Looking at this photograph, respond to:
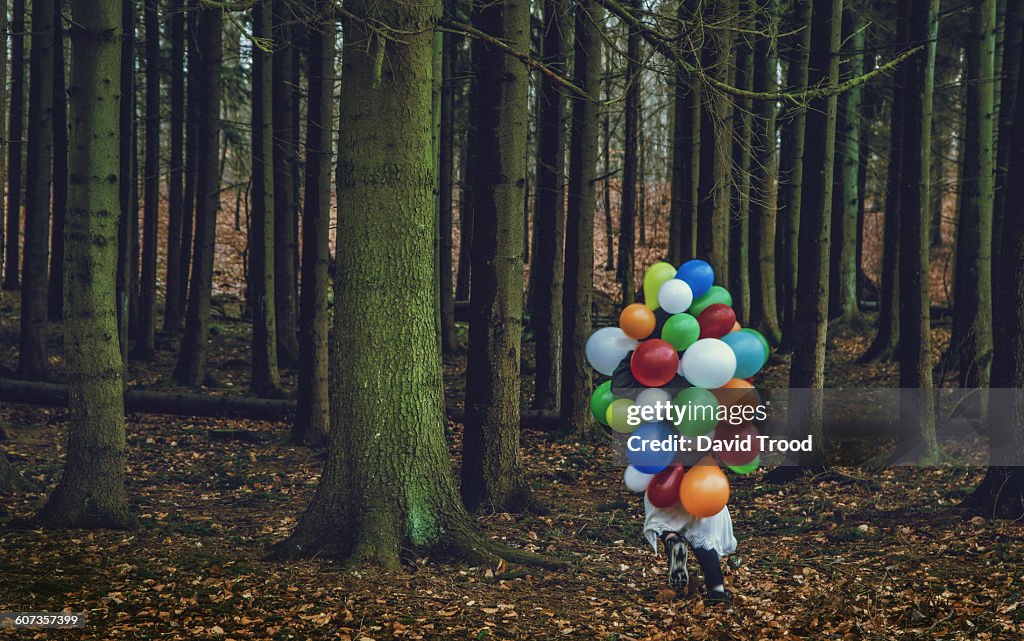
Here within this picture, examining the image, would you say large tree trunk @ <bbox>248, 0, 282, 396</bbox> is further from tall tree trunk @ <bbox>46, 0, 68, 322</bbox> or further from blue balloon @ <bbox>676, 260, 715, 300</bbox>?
blue balloon @ <bbox>676, 260, 715, 300</bbox>

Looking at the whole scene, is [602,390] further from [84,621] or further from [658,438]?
[84,621]

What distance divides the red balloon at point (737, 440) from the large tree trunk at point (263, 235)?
9464 mm

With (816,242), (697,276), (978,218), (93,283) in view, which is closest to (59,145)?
(93,283)

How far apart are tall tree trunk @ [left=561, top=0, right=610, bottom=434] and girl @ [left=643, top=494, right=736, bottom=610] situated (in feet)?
19.9

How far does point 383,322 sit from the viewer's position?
7113 mm

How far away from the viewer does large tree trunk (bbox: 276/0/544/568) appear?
704 centimetres

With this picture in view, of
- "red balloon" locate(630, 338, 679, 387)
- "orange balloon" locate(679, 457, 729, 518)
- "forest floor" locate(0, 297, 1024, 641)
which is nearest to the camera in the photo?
"forest floor" locate(0, 297, 1024, 641)

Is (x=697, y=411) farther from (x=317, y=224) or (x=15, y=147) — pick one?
(x=15, y=147)

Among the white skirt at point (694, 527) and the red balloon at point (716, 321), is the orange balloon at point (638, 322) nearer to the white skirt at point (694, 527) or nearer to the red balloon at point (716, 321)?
the red balloon at point (716, 321)

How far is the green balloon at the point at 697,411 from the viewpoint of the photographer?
6645mm

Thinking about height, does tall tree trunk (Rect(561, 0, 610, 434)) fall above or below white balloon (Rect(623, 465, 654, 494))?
above

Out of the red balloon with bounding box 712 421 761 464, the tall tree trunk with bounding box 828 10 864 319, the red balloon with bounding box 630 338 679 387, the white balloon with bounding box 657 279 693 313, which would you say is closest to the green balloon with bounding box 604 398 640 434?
the red balloon with bounding box 630 338 679 387

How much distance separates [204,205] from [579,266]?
6.91m

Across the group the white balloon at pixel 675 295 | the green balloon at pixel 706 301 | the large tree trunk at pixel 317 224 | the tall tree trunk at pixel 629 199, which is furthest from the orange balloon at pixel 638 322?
the tall tree trunk at pixel 629 199
